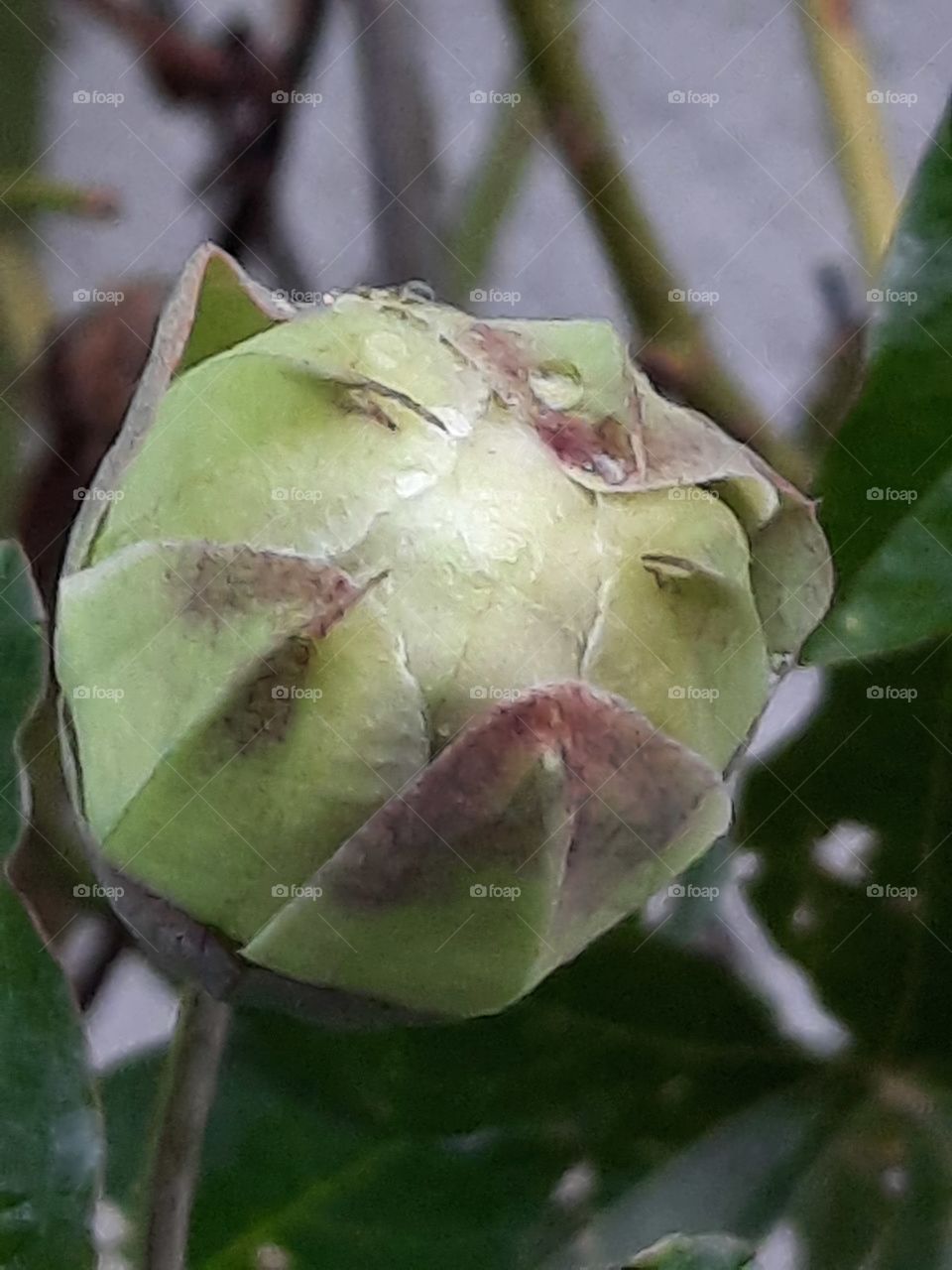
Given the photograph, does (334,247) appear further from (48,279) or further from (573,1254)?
(573,1254)

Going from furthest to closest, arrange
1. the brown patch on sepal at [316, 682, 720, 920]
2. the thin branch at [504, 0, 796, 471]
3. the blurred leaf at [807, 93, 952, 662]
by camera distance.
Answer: the thin branch at [504, 0, 796, 471] < the blurred leaf at [807, 93, 952, 662] < the brown patch on sepal at [316, 682, 720, 920]

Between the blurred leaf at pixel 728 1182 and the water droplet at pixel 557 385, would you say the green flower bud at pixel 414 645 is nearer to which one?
the water droplet at pixel 557 385

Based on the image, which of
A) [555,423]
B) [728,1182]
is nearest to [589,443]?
[555,423]

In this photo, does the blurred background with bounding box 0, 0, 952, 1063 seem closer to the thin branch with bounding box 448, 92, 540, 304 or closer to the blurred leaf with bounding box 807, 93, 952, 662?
the thin branch with bounding box 448, 92, 540, 304

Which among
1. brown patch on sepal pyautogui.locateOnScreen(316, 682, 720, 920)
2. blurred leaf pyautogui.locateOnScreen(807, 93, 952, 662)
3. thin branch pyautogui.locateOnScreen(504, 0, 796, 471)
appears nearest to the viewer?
brown patch on sepal pyautogui.locateOnScreen(316, 682, 720, 920)

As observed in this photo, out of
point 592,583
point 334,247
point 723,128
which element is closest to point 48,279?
point 334,247

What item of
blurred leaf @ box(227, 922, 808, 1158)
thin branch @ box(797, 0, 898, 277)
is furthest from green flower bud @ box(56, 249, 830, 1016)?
thin branch @ box(797, 0, 898, 277)

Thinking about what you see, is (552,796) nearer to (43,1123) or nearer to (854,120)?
(43,1123)
